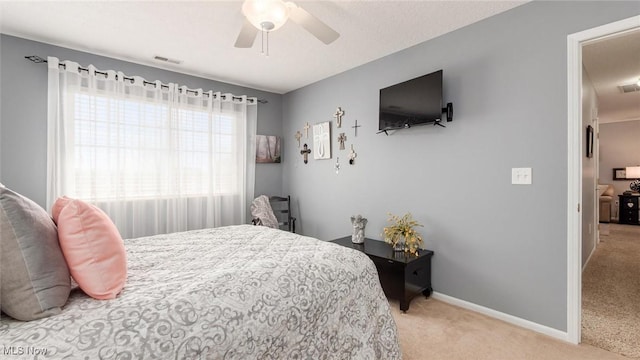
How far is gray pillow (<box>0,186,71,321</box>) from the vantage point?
0.99 metres

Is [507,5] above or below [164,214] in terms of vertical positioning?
above

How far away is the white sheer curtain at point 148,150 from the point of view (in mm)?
2914

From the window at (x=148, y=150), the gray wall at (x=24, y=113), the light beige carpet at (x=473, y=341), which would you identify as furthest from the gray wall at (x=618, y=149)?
the gray wall at (x=24, y=113)

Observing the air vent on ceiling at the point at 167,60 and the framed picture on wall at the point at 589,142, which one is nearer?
the air vent on ceiling at the point at 167,60

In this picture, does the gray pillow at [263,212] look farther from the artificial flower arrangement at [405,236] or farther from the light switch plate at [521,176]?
the light switch plate at [521,176]

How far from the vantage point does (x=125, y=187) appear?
3.21 m

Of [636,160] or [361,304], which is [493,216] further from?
[636,160]

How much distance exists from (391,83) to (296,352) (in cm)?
273

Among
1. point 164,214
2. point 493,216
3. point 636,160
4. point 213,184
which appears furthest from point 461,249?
point 636,160

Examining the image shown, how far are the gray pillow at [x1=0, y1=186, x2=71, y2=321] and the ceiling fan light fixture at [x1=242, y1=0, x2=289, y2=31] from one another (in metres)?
1.45

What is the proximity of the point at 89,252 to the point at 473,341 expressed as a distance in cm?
235

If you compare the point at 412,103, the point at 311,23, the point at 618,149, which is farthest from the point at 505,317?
the point at 618,149

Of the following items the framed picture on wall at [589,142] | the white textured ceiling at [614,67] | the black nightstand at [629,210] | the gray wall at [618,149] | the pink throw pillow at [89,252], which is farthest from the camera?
the gray wall at [618,149]

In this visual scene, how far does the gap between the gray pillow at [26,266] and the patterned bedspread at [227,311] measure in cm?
5
